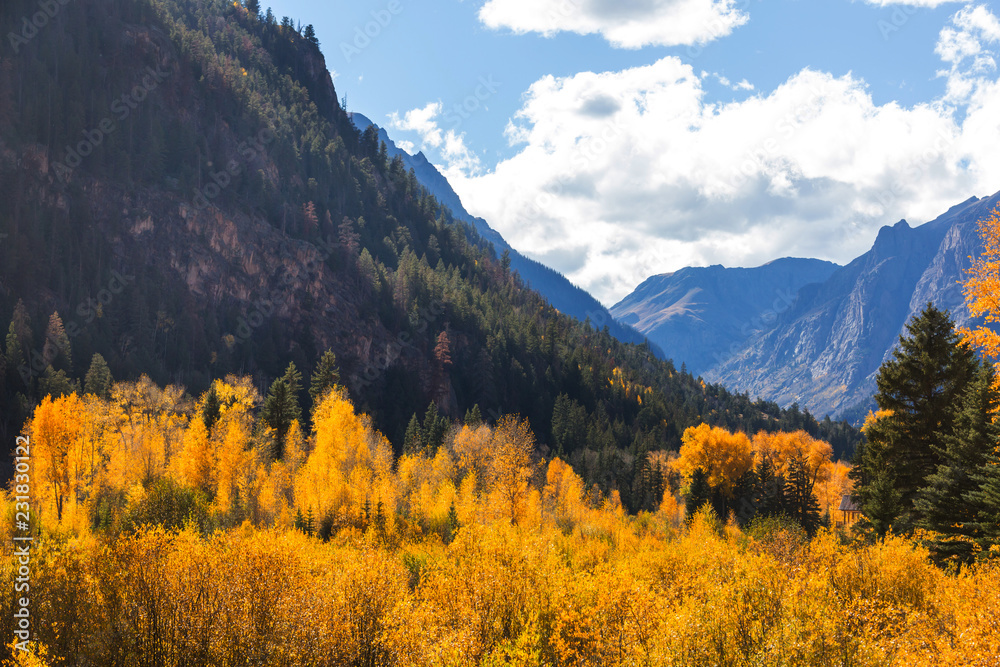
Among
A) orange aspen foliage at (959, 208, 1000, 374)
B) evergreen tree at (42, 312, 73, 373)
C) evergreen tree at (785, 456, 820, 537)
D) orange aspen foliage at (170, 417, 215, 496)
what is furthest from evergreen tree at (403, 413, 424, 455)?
orange aspen foliage at (959, 208, 1000, 374)

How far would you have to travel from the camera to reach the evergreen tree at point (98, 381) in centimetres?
10100

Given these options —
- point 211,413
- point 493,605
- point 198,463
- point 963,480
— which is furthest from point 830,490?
point 493,605

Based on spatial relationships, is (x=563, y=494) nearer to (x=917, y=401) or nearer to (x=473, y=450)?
(x=473, y=450)

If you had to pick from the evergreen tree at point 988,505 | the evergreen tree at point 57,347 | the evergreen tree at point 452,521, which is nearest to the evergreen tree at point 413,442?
the evergreen tree at point 452,521

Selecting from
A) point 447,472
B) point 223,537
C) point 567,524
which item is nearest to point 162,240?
point 447,472

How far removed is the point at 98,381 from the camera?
10481 centimetres

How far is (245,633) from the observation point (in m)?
22.0

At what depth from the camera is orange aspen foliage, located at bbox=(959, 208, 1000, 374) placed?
22.0m

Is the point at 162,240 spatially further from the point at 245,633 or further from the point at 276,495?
the point at 245,633

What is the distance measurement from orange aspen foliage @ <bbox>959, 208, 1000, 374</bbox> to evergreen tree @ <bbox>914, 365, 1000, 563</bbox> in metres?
10.3

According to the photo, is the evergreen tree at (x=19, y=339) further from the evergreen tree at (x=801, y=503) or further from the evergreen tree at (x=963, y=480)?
the evergreen tree at (x=801, y=503)

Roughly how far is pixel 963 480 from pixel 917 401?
9.07m

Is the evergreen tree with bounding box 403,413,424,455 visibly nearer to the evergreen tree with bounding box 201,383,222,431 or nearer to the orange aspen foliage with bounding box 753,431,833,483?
the evergreen tree with bounding box 201,383,222,431

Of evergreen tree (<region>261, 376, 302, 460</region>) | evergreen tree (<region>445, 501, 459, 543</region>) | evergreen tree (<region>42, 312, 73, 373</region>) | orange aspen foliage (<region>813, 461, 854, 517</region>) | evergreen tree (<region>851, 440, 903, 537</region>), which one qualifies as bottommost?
orange aspen foliage (<region>813, 461, 854, 517</region>)
